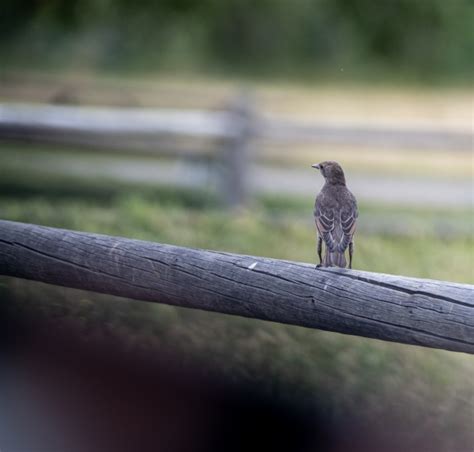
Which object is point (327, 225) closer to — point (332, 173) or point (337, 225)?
point (337, 225)

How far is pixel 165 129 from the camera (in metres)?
7.88

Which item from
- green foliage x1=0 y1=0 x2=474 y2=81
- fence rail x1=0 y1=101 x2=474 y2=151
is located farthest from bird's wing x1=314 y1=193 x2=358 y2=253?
green foliage x1=0 y1=0 x2=474 y2=81

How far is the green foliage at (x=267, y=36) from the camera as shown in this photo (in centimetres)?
1104

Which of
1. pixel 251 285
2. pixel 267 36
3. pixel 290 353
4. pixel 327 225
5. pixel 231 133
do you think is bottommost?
pixel 290 353

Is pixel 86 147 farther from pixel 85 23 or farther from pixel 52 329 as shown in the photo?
pixel 52 329

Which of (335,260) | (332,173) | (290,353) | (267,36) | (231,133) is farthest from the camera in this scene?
(267,36)

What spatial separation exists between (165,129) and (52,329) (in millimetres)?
5371

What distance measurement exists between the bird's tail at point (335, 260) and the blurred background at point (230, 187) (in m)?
0.80

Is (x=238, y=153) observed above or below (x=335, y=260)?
above

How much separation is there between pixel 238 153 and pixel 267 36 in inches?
187

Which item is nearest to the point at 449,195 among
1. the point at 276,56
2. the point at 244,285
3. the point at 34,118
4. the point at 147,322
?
the point at 276,56

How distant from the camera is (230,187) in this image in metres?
7.79

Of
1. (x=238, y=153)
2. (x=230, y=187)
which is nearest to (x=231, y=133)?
(x=238, y=153)

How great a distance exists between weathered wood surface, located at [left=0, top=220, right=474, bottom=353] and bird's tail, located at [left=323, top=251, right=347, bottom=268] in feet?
0.26
